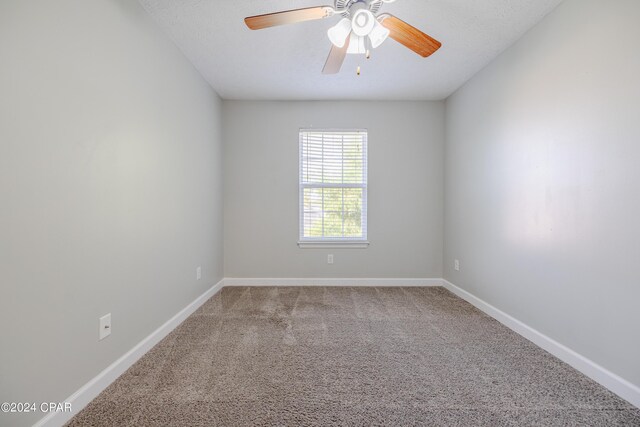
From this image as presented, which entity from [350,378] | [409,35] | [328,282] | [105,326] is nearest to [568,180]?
[409,35]

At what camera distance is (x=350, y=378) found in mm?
1789

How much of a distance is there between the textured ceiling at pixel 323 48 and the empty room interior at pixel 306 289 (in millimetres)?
22

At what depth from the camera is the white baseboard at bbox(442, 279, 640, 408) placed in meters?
1.60

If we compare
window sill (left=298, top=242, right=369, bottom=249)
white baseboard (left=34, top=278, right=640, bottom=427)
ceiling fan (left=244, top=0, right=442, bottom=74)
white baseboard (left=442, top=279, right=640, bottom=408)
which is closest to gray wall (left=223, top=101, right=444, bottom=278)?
window sill (left=298, top=242, right=369, bottom=249)

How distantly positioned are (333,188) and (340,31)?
2322mm

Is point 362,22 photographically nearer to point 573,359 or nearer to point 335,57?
point 335,57

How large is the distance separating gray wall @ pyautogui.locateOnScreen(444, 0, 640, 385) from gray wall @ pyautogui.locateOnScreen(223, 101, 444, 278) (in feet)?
3.08

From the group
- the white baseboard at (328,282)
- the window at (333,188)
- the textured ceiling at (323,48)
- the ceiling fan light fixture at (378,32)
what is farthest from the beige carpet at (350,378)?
the textured ceiling at (323,48)

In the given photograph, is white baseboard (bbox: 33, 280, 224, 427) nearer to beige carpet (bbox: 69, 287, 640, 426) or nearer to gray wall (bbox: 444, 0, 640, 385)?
beige carpet (bbox: 69, 287, 640, 426)

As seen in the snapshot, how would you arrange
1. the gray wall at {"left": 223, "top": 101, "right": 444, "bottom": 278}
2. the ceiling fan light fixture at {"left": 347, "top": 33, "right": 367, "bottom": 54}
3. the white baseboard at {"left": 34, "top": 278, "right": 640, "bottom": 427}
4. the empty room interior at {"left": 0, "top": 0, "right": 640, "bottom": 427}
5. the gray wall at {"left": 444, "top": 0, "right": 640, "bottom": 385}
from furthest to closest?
the gray wall at {"left": 223, "top": 101, "right": 444, "bottom": 278}
the ceiling fan light fixture at {"left": 347, "top": 33, "right": 367, "bottom": 54}
the gray wall at {"left": 444, "top": 0, "right": 640, "bottom": 385}
the white baseboard at {"left": 34, "top": 278, "right": 640, "bottom": 427}
the empty room interior at {"left": 0, "top": 0, "right": 640, "bottom": 427}

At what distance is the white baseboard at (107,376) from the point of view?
4.50 feet

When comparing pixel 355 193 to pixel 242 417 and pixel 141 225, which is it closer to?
pixel 141 225

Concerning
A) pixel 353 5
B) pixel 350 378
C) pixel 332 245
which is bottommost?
pixel 350 378

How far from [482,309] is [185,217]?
9.63 feet
